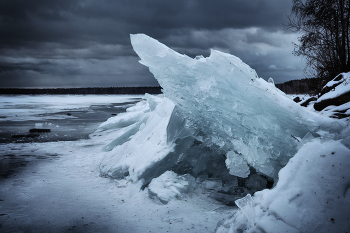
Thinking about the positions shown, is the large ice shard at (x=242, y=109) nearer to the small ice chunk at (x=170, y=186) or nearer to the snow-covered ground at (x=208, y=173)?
the snow-covered ground at (x=208, y=173)

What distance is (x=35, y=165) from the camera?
5770mm

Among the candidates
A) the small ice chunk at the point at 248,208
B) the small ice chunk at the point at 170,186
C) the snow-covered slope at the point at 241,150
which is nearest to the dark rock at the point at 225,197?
the snow-covered slope at the point at 241,150

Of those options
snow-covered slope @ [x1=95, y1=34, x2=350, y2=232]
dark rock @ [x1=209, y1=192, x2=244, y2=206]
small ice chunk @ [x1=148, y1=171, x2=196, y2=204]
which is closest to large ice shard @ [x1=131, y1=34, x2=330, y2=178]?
snow-covered slope @ [x1=95, y1=34, x2=350, y2=232]

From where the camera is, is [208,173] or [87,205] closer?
[87,205]

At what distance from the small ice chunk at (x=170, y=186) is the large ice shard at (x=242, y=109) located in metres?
0.82

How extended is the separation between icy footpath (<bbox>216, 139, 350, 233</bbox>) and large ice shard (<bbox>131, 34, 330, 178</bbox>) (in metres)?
0.99

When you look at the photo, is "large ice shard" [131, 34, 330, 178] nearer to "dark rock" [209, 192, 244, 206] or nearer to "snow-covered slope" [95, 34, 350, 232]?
"snow-covered slope" [95, 34, 350, 232]

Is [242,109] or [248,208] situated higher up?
[242,109]

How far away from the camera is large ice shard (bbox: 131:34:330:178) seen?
3.70 m

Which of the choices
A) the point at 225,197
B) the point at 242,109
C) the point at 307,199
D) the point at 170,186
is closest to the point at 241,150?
the point at 242,109

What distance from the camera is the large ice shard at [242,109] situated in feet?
12.1

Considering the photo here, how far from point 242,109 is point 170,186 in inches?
68.4

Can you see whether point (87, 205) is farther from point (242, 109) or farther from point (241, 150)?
point (242, 109)

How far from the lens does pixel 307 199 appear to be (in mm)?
2279
